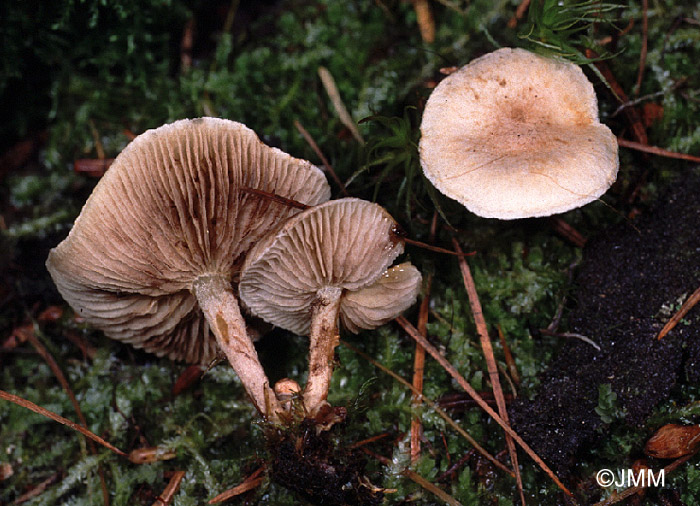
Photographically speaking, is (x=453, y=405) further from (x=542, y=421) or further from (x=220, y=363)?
(x=220, y=363)

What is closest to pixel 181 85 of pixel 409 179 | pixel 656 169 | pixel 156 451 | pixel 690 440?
pixel 409 179

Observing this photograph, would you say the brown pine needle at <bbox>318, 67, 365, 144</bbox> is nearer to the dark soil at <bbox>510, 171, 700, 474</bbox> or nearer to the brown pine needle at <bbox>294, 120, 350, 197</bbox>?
the brown pine needle at <bbox>294, 120, 350, 197</bbox>

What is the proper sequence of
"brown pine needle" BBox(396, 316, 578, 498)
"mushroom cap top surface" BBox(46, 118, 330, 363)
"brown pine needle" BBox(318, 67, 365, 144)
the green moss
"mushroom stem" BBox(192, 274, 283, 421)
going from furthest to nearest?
"brown pine needle" BBox(318, 67, 365, 144) < the green moss < "mushroom stem" BBox(192, 274, 283, 421) < "brown pine needle" BBox(396, 316, 578, 498) < "mushroom cap top surface" BBox(46, 118, 330, 363)

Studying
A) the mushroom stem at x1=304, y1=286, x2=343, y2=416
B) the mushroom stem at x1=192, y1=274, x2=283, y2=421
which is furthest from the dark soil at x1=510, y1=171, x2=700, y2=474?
the mushroom stem at x1=192, y1=274, x2=283, y2=421

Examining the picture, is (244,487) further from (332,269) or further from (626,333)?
(626,333)

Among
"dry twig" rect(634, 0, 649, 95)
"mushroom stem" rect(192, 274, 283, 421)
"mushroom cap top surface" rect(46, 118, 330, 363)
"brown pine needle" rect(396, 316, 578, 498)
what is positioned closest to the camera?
"mushroom cap top surface" rect(46, 118, 330, 363)
